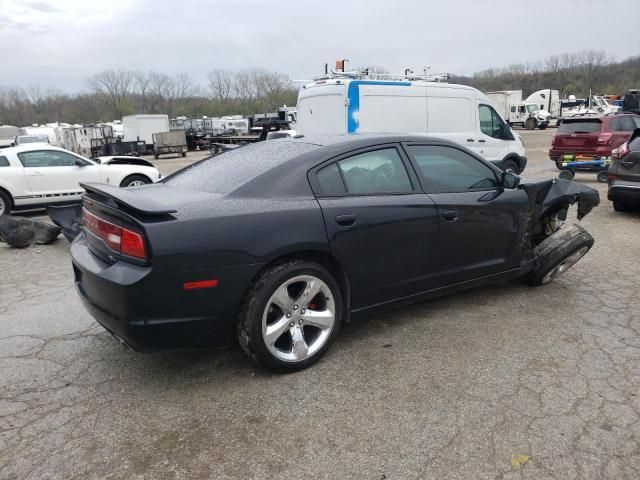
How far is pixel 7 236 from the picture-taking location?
701cm

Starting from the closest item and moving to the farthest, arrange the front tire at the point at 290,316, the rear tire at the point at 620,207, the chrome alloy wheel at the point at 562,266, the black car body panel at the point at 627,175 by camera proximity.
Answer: the front tire at the point at 290,316, the chrome alloy wheel at the point at 562,266, the black car body panel at the point at 627,175, the rear tire at the point at 620,207

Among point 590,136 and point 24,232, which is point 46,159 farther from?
point 590,136

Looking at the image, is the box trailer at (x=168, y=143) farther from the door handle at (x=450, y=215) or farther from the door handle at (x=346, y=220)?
the door handle at (x=346, y=220)

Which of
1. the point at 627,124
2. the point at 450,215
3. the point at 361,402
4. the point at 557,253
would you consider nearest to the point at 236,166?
the point at 450,215

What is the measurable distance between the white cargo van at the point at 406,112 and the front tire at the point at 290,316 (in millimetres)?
6694

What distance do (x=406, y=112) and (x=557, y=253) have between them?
6211 mm

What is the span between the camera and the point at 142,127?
1314 inches

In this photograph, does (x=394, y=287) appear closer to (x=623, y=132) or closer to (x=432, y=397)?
(x=432, y=397)

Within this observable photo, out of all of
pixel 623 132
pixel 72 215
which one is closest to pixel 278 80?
pixel 623 132

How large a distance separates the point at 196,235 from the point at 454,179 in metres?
2.25

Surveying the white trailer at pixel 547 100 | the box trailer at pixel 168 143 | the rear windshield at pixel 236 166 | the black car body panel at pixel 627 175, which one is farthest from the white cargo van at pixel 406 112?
the white trailer at pixel 547 100

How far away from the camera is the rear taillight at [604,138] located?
1267cm

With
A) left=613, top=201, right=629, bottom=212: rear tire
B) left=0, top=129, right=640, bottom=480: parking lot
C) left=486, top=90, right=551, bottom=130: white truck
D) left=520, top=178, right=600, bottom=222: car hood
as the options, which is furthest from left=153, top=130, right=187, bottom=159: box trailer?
left=520, top=178, right=600, bottom=222: car hood

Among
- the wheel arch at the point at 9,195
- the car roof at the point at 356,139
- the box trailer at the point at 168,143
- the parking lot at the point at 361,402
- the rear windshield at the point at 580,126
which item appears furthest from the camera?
the box trailer at the point at 168,143
